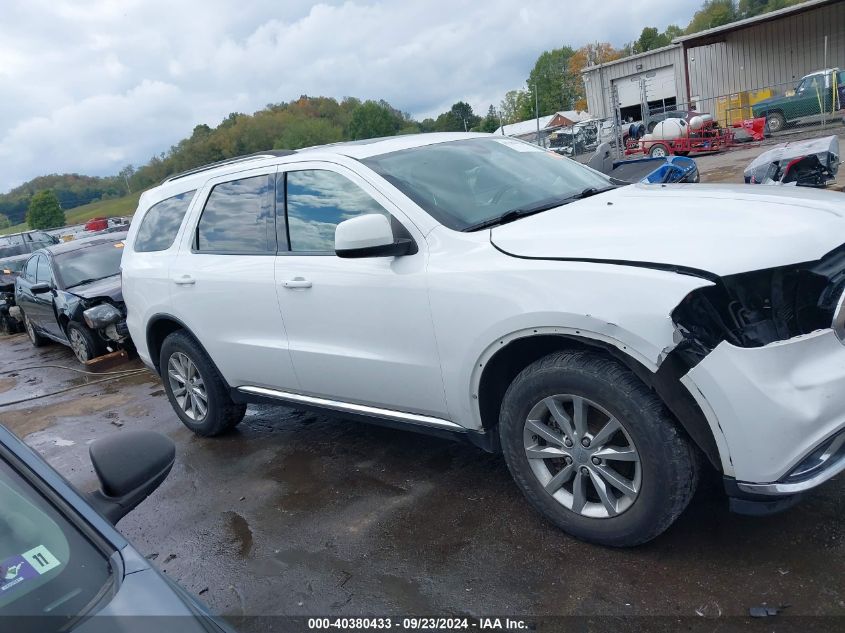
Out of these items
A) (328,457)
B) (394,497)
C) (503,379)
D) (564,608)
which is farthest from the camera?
(328,457)

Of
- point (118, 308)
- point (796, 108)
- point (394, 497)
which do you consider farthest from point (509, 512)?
point (796, 108)

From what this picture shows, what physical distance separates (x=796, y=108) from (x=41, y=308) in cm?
2427

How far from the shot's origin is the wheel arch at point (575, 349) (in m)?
2.47

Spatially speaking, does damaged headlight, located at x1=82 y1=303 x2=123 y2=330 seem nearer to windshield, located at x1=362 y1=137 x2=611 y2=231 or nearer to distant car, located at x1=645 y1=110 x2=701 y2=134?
windshield, located at x1=362 y1=137 x2=611 y2=231

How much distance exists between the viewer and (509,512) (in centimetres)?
341

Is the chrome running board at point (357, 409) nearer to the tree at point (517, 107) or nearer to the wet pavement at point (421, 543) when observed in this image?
the wet pavement at point (421, 543)

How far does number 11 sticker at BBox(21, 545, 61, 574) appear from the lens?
5.00ft

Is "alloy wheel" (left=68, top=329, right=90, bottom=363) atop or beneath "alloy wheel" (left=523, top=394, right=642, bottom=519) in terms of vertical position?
beneath

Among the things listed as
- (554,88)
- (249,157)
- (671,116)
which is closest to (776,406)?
(249,157)

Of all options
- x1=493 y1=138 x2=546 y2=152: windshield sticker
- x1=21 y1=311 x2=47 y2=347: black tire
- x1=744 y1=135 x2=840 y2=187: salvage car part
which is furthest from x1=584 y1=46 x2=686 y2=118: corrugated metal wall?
x1=493 y1=138 x2=546 y2=152: windshield sticker

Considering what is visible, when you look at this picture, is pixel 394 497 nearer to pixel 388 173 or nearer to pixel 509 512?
pixel 509 512

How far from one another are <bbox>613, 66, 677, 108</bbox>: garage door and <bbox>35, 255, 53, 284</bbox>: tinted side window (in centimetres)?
3559

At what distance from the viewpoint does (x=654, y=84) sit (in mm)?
41500

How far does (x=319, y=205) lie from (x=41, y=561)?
2.59 metres
